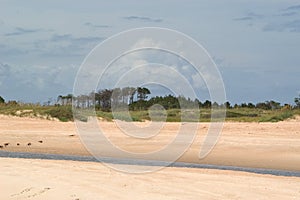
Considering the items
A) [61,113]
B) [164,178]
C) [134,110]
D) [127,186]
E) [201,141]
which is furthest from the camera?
[134,110]

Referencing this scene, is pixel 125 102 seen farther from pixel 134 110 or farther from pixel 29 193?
pixel 29 193

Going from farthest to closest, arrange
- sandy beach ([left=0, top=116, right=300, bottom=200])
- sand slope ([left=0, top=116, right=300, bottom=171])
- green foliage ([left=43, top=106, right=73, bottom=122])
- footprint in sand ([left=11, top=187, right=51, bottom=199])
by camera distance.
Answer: green foliage ([left=43, top=106, right=73, bottom=122]), sand slope ([left=0, top=116, right=300, bottom=171]), sandy beach ([left=0, top=116, right=300, bottom=200]), footprint in sand ([left=11, top=187, right=51, bottom=199])

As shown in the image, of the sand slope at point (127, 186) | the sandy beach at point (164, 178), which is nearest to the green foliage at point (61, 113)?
the sandy beach at point (164, 178)

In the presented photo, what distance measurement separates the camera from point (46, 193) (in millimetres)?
12383

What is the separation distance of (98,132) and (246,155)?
1086 centimetres

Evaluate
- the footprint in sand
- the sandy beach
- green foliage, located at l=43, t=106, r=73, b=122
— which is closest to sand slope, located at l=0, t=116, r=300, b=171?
the sandy beach

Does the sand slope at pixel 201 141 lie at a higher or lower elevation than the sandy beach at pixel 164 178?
higher

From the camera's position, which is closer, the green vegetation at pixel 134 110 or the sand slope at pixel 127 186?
the sand slope at pixel 127 186

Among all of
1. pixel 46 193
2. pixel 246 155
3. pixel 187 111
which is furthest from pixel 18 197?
pixel 187 111

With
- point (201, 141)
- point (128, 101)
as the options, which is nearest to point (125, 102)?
point (128, 101)

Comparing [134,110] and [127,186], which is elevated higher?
[134,110]

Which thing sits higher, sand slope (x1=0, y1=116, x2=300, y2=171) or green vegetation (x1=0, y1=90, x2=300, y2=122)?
green vegetation (x1=0, y1=90, x2=300, y2=122)

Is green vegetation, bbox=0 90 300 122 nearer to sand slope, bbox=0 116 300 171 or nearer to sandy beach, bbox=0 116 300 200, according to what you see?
sand slope, bbox=0 116 300 171

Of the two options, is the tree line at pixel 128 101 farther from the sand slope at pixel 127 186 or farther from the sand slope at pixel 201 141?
the sand slope at pixel 127 186
